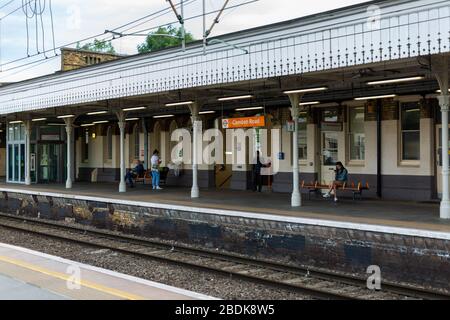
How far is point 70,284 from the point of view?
749 cm

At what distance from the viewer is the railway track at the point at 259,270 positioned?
29.0 feet

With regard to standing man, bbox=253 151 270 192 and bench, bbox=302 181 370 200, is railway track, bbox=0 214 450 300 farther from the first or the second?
standing man, bbox=253 151 270 192

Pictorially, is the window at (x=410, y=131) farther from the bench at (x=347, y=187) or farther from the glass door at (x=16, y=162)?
the glass door at (x=16, y=162)

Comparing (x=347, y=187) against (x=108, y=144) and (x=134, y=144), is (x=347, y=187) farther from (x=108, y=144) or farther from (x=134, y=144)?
(x=108, y=144)

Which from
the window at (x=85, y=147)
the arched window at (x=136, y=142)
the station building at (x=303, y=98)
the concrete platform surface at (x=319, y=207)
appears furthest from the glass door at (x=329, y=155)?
the window at (x=85, y=147)

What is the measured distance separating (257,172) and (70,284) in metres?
12.5

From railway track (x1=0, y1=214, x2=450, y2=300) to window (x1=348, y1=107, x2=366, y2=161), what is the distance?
6.74 m

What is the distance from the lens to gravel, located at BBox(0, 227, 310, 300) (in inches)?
356

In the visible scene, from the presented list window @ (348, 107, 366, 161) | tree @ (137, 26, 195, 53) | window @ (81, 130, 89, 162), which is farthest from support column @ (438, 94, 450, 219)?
tree @ (137, 26, 195, 53)

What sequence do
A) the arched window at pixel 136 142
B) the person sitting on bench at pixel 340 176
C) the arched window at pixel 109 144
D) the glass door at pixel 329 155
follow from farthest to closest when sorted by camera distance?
1. the arched window at pixel 109 144
2. the arched window at pixel 136 142
3. the glass door at pixel 329 155
4. the person sitting on bench at pixel 340 176

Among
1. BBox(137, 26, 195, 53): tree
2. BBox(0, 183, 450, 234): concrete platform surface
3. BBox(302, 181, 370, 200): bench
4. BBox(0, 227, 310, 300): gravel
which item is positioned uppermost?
BBox(137, 26, 195, 53): tree

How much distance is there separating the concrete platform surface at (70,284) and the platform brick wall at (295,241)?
175 inches

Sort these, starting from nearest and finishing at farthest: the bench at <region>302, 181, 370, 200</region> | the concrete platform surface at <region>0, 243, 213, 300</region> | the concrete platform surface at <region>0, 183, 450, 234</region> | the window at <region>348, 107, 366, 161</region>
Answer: the concrete platform surface at <region>0, 243, 213, 300</region> < the concrete platform surface at <region>0, 183, 450, 234</region> < the bench at <region>302, 181, 370, 200</region> < the window at <region>348, 107, 366, 161</region>

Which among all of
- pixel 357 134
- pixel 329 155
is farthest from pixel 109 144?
pixel 357 134
